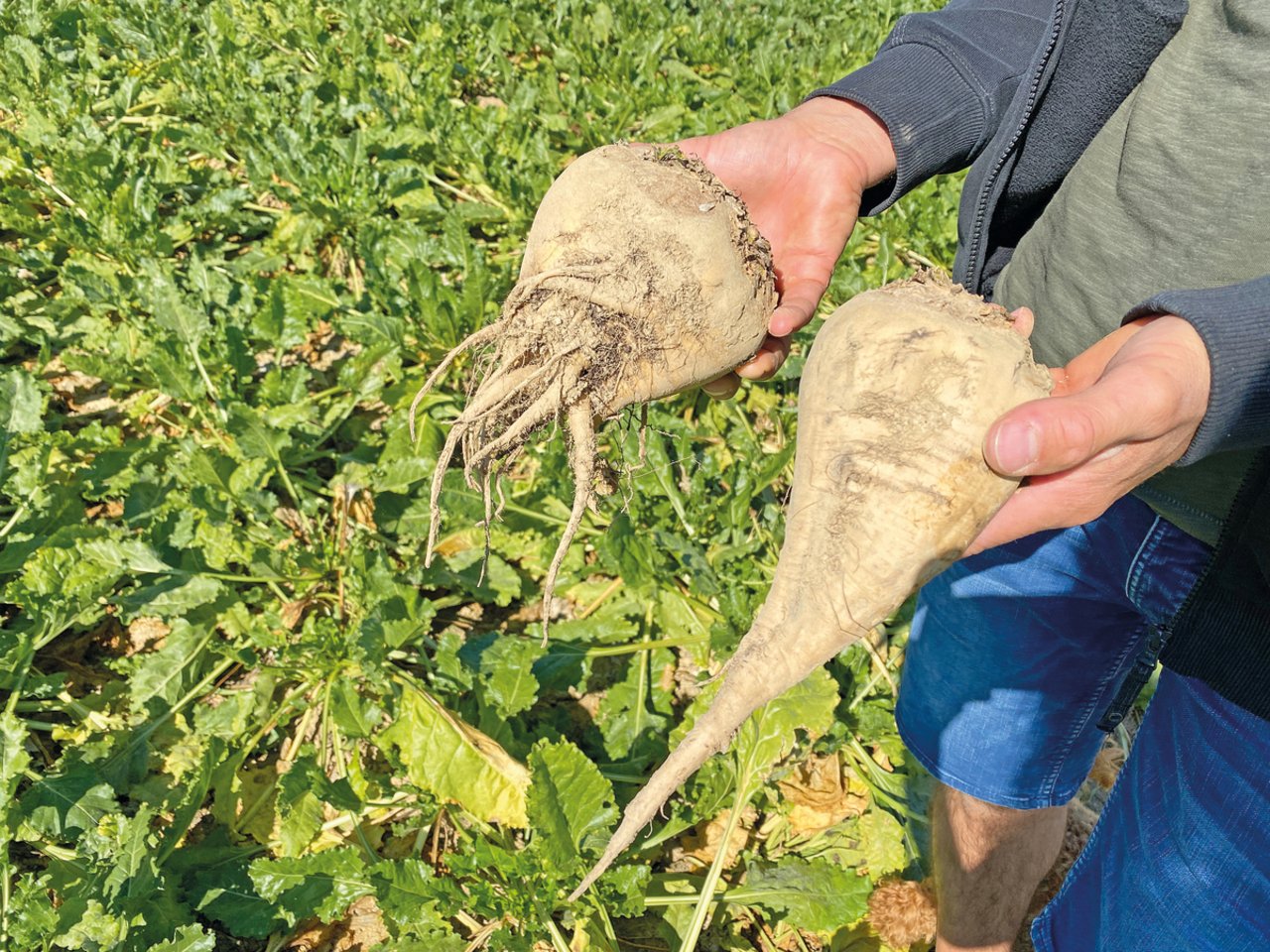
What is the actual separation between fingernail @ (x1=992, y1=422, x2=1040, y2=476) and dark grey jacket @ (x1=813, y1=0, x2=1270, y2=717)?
0.23 metres

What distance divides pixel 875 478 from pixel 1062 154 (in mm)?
731

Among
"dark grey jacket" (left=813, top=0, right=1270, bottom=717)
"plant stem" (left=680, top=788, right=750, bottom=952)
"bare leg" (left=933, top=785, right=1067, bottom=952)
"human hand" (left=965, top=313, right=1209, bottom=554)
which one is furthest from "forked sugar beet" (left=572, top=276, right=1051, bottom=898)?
"bare leg" (left=933, top=785, right=1067, bottom=952)

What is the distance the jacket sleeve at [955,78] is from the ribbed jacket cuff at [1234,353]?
809mm

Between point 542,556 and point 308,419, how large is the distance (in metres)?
1.04

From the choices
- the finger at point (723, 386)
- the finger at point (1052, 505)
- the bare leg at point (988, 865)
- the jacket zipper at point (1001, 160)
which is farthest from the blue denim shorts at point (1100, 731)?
the finger at point (723, 386)

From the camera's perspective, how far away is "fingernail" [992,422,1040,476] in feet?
3.73

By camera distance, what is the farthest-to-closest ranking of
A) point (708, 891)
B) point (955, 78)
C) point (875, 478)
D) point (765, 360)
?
point (765, 360) < point (708, 891) < point (955, 78) < point (875, 478)

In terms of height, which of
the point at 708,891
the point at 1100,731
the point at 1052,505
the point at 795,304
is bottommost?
the point at 708,891

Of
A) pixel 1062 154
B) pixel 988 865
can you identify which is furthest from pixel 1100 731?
pixel 1062 154

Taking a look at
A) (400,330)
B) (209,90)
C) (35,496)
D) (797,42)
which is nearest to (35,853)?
(35,496)

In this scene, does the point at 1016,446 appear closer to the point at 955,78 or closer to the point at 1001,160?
the point at 1001,160

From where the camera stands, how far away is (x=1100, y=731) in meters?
1.93

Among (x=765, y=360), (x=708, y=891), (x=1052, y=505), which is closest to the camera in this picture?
(x=1052, y=505)

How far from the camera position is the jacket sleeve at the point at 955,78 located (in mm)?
1803
